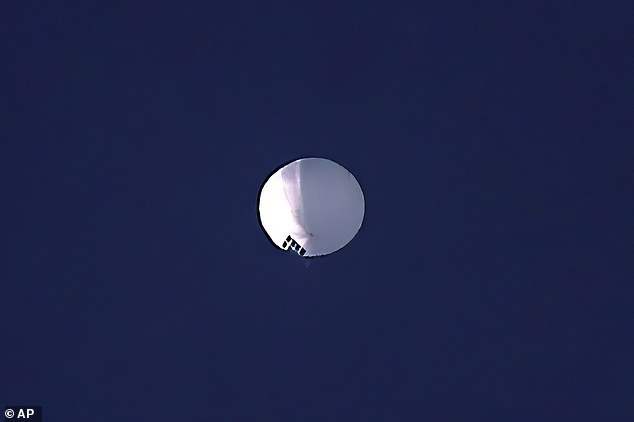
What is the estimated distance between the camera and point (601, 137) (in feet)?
5.12

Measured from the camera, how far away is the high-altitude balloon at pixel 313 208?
1.50m

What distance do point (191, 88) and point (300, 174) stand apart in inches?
10.3

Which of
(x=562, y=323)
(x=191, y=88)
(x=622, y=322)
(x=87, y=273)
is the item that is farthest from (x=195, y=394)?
(x=622, y=322)

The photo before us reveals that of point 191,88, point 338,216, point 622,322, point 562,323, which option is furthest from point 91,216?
point 622,322

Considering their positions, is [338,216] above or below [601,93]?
Answer: below

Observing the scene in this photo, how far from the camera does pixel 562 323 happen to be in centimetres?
150

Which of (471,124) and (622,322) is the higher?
(471,124)

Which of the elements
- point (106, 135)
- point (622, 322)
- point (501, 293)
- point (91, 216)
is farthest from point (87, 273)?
point (622, 322)

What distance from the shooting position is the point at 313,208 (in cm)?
149

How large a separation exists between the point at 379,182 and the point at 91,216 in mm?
530

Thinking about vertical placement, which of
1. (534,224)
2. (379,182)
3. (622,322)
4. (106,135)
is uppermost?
(106,135)

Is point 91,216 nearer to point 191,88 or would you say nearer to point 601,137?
point 191,88

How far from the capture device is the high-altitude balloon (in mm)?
1496

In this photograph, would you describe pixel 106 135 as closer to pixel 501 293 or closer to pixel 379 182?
pixel 379 182
